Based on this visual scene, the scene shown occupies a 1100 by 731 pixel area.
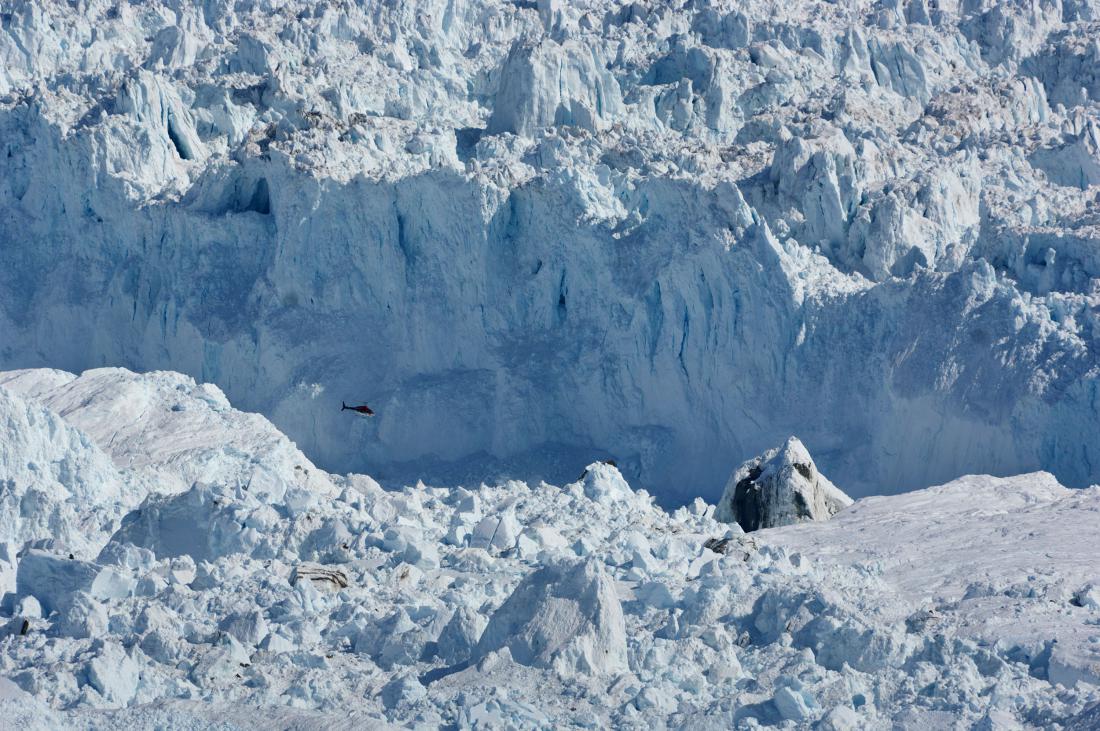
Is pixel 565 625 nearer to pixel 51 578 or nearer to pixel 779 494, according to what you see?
pixel 51 578

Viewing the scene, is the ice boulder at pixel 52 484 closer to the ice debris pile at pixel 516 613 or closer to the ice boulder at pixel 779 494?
the ice debris pile at pixel 516 613

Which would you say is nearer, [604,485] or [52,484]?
[52,484]

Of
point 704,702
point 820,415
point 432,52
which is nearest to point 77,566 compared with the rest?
point 704,702

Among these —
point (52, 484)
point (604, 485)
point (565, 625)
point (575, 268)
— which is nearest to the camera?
point (565, 625)

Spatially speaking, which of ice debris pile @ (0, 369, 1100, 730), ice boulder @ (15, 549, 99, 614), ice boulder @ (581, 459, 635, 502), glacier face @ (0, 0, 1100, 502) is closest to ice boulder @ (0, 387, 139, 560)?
ice debris pile @ (0, 369, 1100, 730)

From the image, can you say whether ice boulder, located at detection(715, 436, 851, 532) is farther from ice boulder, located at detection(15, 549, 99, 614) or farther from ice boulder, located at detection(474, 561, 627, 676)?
ice boulder, located at detection(15, 549, 99, 614)

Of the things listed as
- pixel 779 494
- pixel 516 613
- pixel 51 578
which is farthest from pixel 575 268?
pixel 516 613

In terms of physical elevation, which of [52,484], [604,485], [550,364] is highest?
[52,484]
